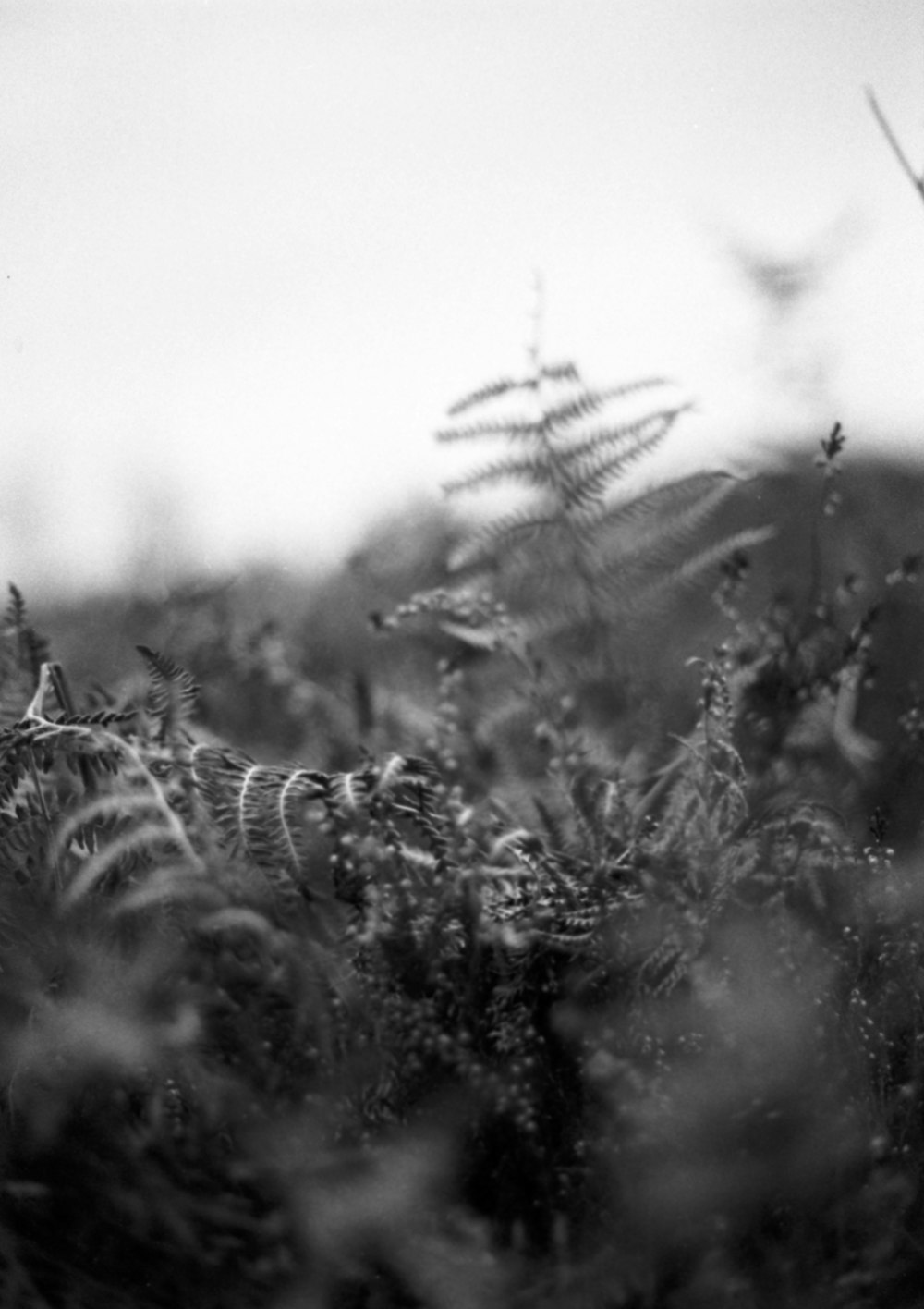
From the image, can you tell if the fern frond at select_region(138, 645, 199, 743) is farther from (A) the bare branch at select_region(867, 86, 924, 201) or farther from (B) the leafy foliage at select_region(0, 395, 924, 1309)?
(A) the bare branch at select_region(867, 86, 924, 201)

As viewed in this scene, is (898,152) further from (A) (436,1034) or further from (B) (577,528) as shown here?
(A) (436,1034)

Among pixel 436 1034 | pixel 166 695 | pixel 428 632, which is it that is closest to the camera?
pixel 436 1034

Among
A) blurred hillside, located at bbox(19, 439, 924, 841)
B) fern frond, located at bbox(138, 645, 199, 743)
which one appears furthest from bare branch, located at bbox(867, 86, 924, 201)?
fern frond, located at bbox(138, 645, 199, 743)

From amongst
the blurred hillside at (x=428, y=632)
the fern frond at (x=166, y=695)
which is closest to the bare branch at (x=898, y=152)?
the blurred hillside at (x=428, y=632)

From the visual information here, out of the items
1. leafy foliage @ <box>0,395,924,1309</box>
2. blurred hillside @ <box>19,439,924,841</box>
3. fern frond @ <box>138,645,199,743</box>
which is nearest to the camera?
leafy foliage @ <box>0,395,924,1309</box>

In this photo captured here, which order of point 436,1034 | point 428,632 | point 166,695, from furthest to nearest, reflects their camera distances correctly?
point 428,632
point 166,695
point 436,1034

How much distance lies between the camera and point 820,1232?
21.2 inches

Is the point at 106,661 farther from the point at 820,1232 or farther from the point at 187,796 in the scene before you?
the point at 820,1232

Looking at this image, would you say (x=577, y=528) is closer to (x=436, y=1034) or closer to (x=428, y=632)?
(x=428, y=632)

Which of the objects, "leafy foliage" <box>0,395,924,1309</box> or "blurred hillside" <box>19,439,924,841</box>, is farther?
"blurred hillside" <box>19,439,924,841</box>

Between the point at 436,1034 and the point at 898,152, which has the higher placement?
the point at 898,152

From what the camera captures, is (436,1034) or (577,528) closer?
(436,1034)

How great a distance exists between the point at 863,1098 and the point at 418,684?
47cm

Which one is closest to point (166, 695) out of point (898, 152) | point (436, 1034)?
point (436, 1034)
